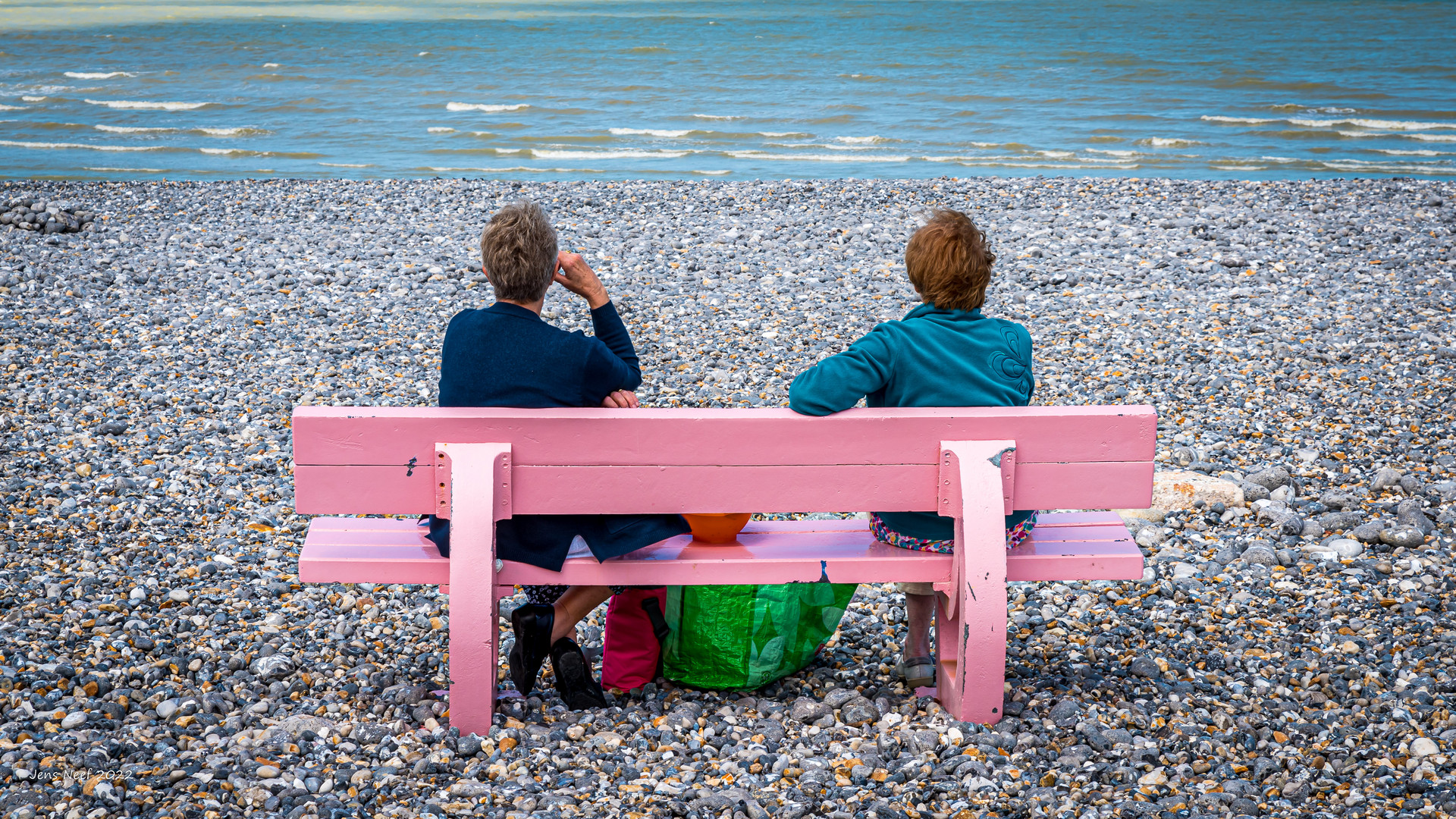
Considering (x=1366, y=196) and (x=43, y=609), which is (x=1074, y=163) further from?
(x=43, y=609)

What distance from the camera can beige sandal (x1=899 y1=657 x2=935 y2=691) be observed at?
128 inches

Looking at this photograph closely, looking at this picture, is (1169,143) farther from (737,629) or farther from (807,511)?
(807,511)

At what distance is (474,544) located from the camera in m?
2.73

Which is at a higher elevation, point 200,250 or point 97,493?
point 200,250

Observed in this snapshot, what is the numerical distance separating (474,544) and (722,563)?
0.65 metres

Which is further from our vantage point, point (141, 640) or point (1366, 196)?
point (1366, 196)

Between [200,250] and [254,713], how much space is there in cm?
729

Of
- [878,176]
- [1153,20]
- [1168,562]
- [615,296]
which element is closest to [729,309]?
[615,296]

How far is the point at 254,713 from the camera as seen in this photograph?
3037 millimetres

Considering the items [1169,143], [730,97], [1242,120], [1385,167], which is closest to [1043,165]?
[1169,143]

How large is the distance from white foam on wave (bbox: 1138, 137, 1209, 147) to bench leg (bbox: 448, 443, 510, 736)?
18921mm

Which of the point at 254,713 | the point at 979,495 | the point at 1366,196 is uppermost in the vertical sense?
the point at 1366,196

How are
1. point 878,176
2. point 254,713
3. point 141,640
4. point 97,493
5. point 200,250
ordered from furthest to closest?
1. point 878,176
2. point 200,250
3. point 97,493
4. point 141,640
5. point 254,713

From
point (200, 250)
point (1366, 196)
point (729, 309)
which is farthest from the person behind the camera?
point (1366, 196)
